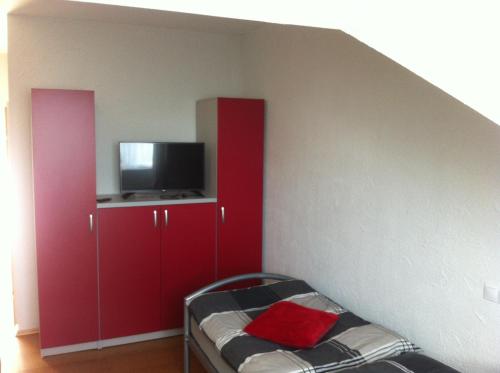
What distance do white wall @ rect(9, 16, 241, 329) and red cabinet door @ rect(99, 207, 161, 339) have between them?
59 cm

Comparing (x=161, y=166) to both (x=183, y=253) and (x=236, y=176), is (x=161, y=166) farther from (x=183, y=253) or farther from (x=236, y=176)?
(x=183, y=253)

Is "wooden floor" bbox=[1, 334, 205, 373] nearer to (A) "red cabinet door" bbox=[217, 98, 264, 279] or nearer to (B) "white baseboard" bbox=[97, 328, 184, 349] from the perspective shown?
(B) "white baseboard" bbox=[97, 328, 184, 349]

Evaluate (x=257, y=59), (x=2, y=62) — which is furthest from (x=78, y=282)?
(x=2, y=62)

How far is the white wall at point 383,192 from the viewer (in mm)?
2281

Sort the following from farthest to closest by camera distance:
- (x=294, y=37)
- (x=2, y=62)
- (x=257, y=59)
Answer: (x=2, y=62) < (x=257, y=59) < (x=294, y=37)

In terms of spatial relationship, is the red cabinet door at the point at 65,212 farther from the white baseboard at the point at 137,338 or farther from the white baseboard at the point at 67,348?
the white baseboard at the point at 137,338

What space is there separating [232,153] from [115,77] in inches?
47.7

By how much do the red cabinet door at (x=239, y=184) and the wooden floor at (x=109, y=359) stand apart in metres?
0.80

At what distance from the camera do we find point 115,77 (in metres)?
4.29

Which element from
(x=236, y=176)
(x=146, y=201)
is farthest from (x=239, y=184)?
(x=146, y=201)

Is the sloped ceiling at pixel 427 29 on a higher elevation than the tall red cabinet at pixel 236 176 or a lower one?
higher

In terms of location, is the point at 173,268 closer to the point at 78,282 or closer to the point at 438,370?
the point at 78,282

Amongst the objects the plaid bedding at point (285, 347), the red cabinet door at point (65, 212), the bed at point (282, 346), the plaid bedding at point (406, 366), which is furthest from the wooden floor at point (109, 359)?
the plaid bedding at point (406, 366)

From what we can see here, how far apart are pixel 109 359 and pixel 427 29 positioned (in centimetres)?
333
